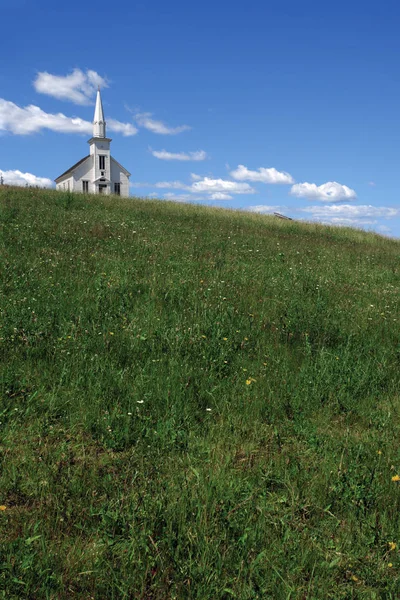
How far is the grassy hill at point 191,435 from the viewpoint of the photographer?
2.70m

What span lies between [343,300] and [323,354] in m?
3.50

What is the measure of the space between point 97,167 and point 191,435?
250 ft

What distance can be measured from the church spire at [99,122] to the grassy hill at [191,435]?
7153 centimetres

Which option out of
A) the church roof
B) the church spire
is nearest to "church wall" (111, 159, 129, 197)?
the church spire

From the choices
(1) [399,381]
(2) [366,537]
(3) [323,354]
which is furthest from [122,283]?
(2) [366,537]

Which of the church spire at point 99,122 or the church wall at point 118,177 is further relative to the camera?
the church wall at point 118,177

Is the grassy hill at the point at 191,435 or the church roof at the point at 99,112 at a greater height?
the church roof at the point at 99,112

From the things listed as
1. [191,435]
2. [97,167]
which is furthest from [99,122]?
[191,435]

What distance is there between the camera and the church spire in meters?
74.3

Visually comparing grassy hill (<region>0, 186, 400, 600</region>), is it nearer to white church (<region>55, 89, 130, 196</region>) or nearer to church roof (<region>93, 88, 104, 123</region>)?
white church (<region>55, 89, 130, 196</region>)

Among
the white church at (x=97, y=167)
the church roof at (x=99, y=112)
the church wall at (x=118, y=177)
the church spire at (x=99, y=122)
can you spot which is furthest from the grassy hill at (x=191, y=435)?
the church roof at (x=99, y=112)

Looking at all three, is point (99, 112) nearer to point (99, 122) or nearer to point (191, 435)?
point (99, 122)

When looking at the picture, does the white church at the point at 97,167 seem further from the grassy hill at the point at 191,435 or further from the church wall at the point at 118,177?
the grassy hill at the point at 191,435

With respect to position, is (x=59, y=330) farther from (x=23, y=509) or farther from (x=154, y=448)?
(x=23, y=509)
